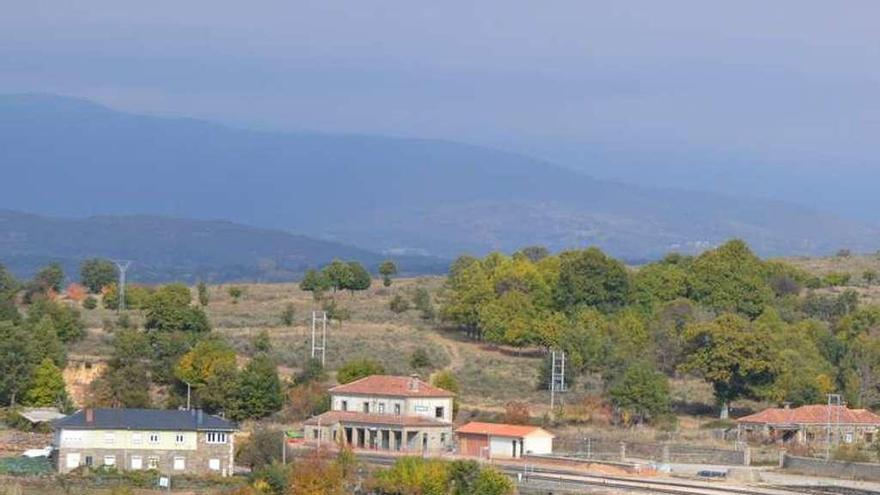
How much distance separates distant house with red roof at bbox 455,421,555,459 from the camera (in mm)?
66062

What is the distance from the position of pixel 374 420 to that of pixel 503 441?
465 cm

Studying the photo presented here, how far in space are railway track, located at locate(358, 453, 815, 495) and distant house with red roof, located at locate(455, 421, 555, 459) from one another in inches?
206

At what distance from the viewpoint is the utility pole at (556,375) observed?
74.7 metres

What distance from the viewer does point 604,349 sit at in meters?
78.8

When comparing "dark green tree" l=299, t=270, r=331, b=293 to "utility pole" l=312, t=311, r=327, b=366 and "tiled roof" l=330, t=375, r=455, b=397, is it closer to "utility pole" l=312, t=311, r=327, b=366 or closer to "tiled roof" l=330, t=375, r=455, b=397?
"utility pole" l=312, t=311, r=327, b=366

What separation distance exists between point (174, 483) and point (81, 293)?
45.1 meters

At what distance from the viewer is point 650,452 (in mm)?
65625

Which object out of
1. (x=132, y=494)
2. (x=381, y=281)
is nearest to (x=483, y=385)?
(x=132, y=494)

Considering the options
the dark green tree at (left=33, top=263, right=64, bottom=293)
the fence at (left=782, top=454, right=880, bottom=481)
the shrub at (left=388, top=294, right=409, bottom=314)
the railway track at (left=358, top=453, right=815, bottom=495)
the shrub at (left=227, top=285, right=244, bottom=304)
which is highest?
the dark green tree at (left=33, top=263, right=64, bottom=293)

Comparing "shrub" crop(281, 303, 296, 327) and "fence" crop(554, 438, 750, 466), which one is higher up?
"shrub" crop(281, 303, 296, 327)

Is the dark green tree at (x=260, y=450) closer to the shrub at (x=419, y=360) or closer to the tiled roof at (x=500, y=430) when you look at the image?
the tiled roof at (x=500, y=430)

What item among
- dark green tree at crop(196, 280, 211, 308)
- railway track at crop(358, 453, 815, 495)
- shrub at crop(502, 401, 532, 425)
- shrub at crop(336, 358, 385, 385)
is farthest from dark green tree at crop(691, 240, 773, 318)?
railway track at crop(358, 453, 815, 495)

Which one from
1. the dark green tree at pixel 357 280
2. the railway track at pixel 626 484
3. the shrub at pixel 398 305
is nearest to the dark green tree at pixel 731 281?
the shrub at pixel 398 305

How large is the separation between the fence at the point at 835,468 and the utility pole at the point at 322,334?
64.8 feet
